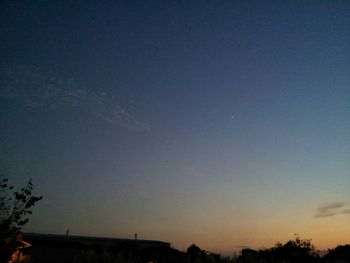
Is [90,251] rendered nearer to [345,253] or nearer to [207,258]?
[207,258]

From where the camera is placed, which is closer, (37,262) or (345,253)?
(37,262)

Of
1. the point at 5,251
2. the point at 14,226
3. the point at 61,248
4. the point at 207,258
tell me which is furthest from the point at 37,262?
the point at 61,248

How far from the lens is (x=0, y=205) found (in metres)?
27.6

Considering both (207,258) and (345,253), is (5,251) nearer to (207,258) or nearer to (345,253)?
(207,258)

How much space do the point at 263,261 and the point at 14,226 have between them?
55.4ft

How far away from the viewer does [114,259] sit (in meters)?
13.1

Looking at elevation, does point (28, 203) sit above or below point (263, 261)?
above

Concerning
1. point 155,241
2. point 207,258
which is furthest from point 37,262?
point 155,241

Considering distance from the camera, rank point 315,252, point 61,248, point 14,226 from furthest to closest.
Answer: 1. point 315,252
2. point 61,248
3. point 14,226

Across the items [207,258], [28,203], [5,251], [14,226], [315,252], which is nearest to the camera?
[207,258]

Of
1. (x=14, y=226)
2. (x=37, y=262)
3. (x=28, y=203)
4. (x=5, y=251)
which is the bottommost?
(x=37, y=262)

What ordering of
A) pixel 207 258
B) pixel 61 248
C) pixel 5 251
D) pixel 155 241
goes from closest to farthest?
pixel 207 258 → pixel 5 251 → pixel 61 248 → pixel 155 241

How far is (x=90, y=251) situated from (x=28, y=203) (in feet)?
54.9

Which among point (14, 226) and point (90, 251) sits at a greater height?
point (14, 226)
